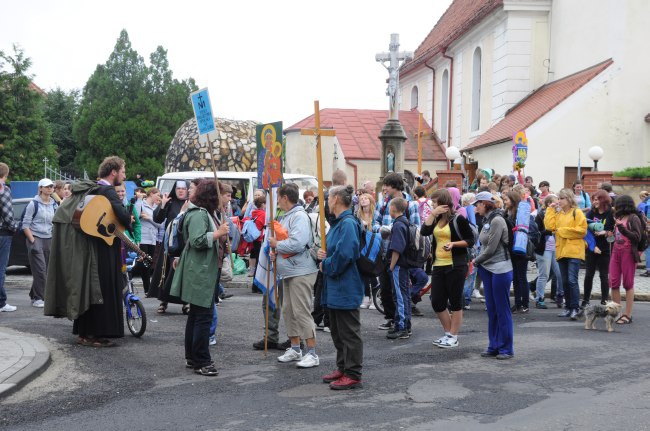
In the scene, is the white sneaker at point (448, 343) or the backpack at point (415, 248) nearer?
the white sneaker at point (448, 343)

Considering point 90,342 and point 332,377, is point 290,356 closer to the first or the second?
point 332,377

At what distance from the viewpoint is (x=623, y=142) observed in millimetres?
24781

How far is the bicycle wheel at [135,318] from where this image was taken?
29.7 feet

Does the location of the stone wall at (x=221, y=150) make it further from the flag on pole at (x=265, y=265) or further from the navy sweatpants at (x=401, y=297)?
the flag on pole at (x=265, y=265)

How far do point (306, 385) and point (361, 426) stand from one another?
1365 millimetres

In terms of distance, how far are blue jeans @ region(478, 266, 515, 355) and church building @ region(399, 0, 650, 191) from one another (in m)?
17.4

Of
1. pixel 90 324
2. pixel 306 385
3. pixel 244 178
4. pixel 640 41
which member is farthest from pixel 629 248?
pixel 640 41

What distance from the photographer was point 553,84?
2791cm

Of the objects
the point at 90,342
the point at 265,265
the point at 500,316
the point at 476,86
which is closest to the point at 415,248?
the point at 500,316

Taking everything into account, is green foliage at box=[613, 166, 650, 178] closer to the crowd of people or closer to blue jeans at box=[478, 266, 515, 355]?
the crowd of people

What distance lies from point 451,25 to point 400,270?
31301 mm

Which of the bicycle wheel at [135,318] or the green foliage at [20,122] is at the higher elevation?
the green foliage at [20,122]

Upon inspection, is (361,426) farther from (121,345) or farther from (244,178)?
(244,178)

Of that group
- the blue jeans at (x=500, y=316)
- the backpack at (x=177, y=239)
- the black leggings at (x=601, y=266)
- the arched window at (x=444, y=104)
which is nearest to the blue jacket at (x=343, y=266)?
the backpack at (x=177, y=239)
